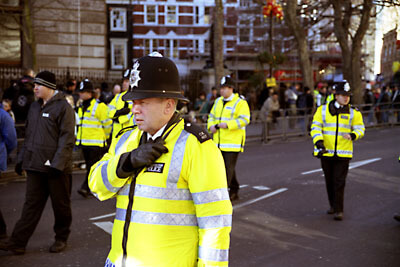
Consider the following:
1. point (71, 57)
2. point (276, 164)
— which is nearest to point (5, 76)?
point (71, 57)

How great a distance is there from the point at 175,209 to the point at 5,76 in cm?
1873

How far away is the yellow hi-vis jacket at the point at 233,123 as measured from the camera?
832 centimetres

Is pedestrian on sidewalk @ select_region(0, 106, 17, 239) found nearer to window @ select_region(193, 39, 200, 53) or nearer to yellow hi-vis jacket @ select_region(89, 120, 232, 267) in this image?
yellow hi-vis jacket @ select_region(89, 120, 232, 267)

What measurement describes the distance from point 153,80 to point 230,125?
571 cm

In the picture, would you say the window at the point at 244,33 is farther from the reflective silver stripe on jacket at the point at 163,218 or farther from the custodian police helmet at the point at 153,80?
the reflective silver stripe on jacket at the point at 163,218

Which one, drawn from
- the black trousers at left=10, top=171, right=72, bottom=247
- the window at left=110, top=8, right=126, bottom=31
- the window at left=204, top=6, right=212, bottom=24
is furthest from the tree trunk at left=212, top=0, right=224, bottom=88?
the window at left=204, top=6, right=212, bottom=24

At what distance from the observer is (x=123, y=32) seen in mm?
40219

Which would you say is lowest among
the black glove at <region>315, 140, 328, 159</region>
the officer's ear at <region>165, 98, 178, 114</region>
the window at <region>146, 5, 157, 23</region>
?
the black glove at <region>315, 140, 328, 159</region>

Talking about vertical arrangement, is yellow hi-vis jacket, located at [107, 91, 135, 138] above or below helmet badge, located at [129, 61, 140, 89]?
below

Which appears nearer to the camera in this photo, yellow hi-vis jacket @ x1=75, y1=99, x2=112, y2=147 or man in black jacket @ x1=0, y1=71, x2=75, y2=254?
man in black jacket @ x1=0, y1=71, x2=75, y2=254

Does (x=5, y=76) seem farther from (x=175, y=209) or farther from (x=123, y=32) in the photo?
Answer: (x=123, y=32)

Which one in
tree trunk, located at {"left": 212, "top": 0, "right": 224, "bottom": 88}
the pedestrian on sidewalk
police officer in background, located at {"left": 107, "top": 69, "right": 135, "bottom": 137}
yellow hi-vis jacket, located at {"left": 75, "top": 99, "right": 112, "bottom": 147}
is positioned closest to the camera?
the pedestrian on sidewalk

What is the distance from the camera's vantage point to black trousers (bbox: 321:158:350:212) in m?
7.59

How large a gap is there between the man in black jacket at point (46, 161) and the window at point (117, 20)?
115ft
